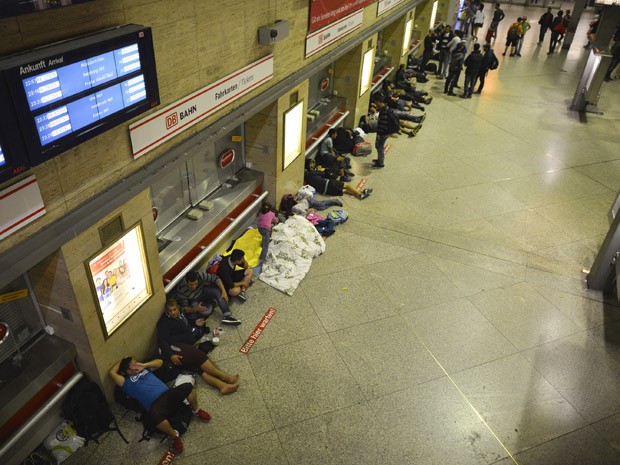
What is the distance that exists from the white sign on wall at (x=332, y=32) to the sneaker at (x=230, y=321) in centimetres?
478

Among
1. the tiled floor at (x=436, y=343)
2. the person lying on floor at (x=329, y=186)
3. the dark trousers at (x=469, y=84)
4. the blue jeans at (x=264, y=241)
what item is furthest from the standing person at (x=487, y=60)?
the blue jeans at (x=264, y=241)

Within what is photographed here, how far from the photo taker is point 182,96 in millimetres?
5453

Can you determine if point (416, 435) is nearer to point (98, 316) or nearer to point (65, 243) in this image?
point (98, 316)

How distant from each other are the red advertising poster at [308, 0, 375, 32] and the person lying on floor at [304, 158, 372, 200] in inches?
119

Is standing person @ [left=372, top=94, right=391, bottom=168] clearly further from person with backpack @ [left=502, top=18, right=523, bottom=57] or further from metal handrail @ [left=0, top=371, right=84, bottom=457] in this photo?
person with backpack @ [left=502, top=18, right=523, bottom=57]

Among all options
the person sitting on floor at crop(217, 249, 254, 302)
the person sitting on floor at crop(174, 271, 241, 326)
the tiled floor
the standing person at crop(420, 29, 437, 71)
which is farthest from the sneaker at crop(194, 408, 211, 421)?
the standing person at crop(420, 29, 437, 71)

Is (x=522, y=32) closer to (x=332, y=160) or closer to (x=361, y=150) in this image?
(x=361, y=150)

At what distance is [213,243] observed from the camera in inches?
294

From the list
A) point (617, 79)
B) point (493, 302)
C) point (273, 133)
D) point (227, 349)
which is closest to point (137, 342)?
point (227, 349)

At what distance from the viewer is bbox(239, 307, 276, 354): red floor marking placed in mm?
6645

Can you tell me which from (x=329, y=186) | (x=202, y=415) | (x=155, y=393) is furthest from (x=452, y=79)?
(x=155, y=393)

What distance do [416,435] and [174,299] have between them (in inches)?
138

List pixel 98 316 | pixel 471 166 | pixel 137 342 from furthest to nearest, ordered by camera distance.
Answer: pixel 471 166, pixel 137 342, pixel 98 316

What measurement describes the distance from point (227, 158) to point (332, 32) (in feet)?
11.4
